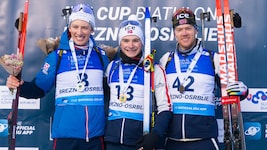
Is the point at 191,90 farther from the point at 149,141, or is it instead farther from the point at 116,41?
the point at 116,41

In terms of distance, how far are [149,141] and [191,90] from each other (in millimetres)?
524

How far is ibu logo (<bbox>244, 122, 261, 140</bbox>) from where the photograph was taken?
380 cm

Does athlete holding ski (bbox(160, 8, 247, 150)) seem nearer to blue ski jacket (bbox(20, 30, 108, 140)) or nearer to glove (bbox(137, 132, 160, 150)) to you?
glove (bbox(137, 132, 160, 150))

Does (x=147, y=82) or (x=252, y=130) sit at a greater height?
(x=147, y=82)

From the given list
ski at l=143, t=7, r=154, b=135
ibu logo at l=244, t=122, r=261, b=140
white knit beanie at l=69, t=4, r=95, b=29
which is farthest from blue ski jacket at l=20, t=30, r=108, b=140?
ibu logo at l=244, t=122, r=261, b=140

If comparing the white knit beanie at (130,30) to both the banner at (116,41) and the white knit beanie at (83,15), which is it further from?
the banner at (116,41)

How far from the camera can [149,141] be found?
294cm

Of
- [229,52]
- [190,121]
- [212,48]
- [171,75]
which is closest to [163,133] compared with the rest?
[190,121]

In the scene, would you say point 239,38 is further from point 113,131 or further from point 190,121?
point 113,131

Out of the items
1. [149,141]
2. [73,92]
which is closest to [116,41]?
[73,92]

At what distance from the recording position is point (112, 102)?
3264mm

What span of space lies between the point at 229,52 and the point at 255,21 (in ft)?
2.72

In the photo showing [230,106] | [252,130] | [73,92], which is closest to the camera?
[230,106]

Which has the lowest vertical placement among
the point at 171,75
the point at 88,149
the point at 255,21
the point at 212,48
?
the point at 88,149
